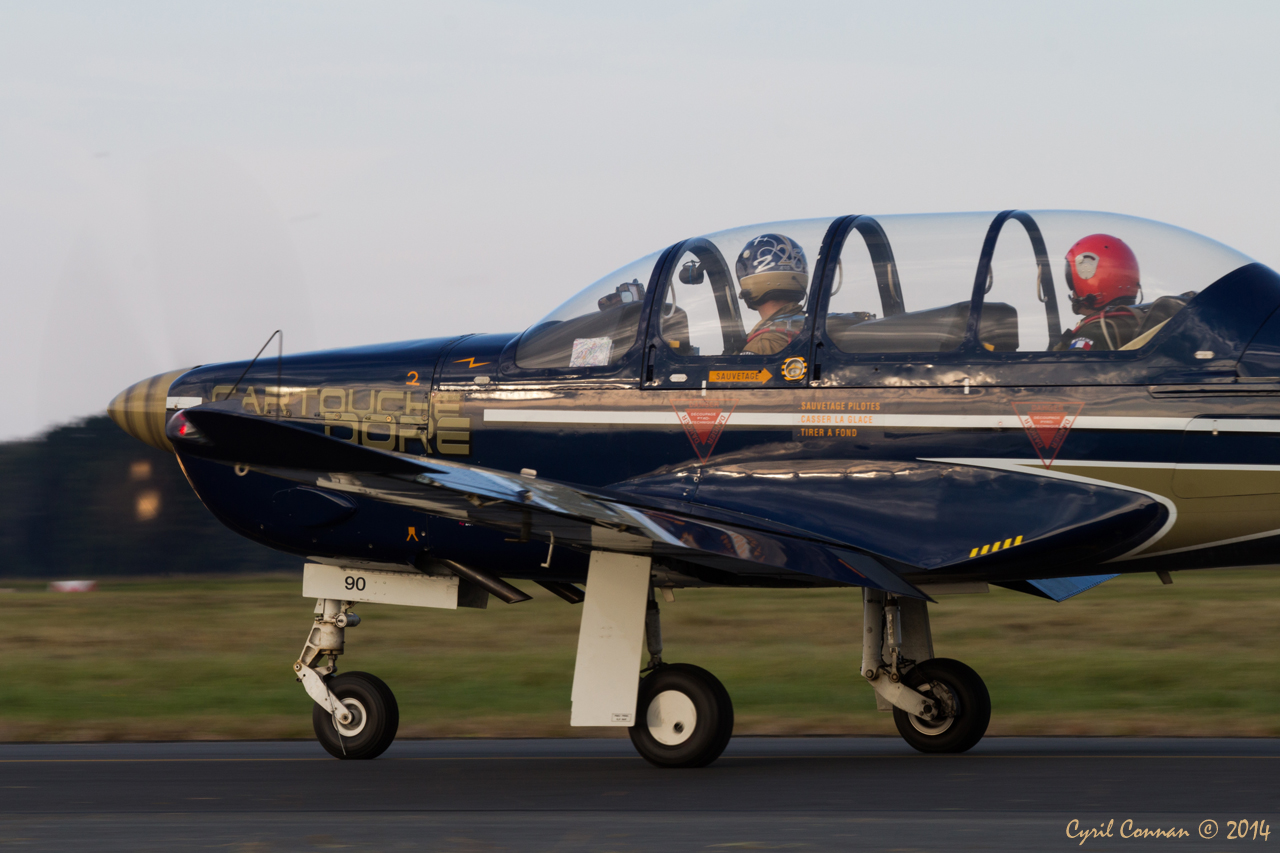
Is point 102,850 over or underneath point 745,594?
over

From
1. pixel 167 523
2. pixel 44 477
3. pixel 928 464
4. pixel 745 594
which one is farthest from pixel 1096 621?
pixel 44 477

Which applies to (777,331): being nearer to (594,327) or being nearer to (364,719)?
(594,327)

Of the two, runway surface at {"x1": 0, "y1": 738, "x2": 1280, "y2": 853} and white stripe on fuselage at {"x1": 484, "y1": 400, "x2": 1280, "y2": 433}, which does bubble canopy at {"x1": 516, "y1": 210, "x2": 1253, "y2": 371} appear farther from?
runway surface at {"x1": 0, "y1": 738, "x2": 1280, "y2": 853}

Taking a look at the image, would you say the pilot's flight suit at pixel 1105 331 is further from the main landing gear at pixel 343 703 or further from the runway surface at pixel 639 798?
the main landing gear at pixel 343 703

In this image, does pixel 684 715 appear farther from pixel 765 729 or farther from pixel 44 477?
pixel 44 477

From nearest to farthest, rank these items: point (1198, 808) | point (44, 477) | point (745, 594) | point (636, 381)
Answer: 1. point (1198, 808)
2. point (636, 381)
3. point (745, 594)
4. point (44, 477)

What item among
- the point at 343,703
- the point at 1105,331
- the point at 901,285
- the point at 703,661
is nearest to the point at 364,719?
the point at 343,703

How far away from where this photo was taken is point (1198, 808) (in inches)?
260

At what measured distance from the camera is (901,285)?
8.38 m

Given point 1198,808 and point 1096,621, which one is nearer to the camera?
point 1198,808

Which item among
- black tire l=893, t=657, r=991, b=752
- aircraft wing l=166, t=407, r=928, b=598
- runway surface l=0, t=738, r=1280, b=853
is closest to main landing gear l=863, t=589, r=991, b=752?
black tire l=893, t=657, r=991, b=752

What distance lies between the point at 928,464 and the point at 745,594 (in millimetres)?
15065

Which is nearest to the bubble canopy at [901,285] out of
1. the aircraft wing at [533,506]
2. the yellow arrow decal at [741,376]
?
the yellow arrow decal at [741,376]

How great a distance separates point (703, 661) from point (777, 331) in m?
8.71
